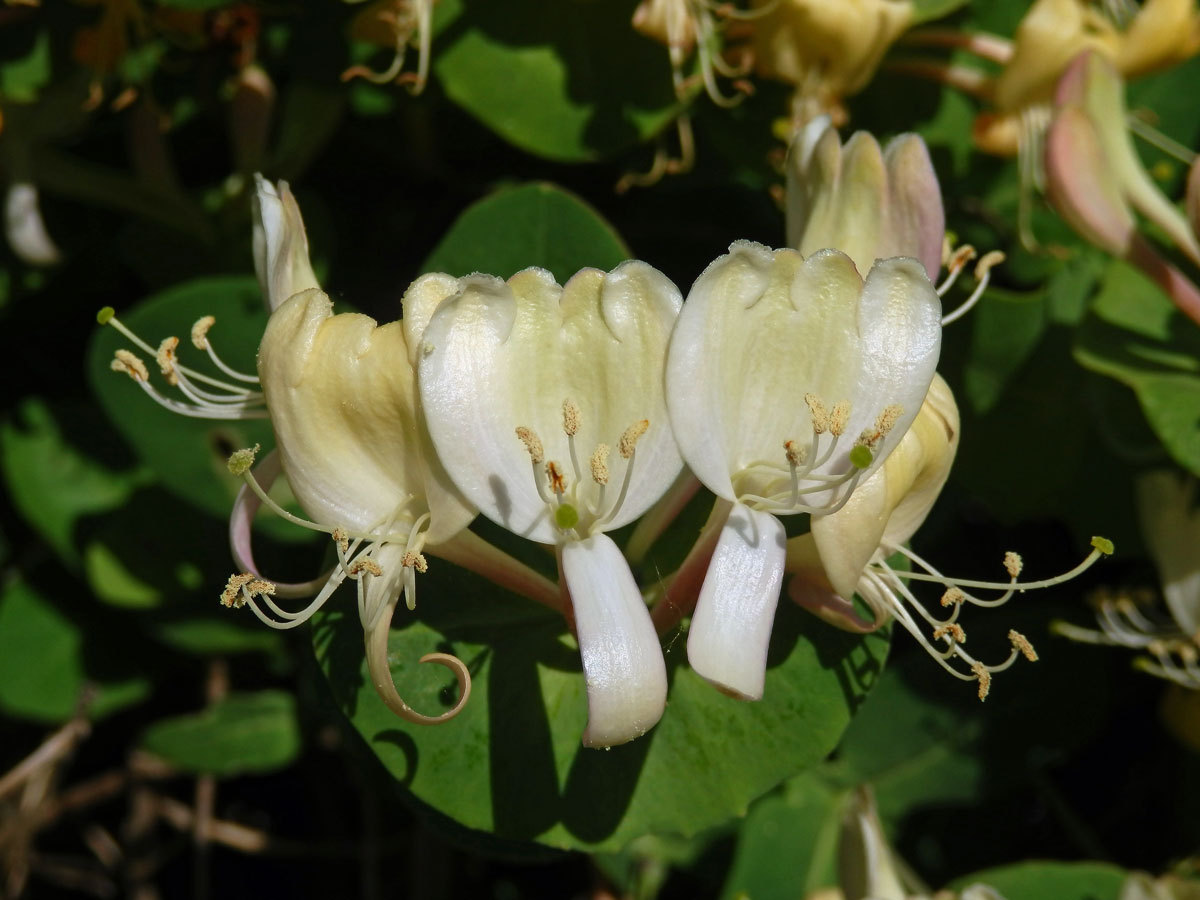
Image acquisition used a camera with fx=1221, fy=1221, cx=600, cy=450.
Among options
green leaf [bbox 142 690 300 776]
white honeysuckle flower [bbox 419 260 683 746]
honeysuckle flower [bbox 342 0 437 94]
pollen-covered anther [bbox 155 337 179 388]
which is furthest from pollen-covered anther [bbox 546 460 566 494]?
green leaf [bbox 142 690 300 776]

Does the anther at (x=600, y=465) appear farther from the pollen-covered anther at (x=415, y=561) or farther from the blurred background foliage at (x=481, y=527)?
the blurred background foliage at (x=481, y=527)

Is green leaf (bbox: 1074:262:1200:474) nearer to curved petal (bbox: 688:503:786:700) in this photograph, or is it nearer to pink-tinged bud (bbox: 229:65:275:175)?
curved petal (bbox: 688:503:786:700)

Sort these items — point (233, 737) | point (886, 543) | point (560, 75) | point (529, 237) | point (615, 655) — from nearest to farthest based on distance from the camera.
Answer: point (615, 655)
point (886, 543)
point (529, 237)
point (560, 75)
point (233, 737)

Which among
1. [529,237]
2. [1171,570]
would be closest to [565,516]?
[529,237]

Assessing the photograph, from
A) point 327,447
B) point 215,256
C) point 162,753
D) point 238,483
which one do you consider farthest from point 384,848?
point 327,447

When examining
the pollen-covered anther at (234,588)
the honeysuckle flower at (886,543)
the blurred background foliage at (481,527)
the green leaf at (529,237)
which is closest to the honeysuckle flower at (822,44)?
the blurred background foliage at (481,527)

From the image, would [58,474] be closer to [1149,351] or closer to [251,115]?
[251,115]
